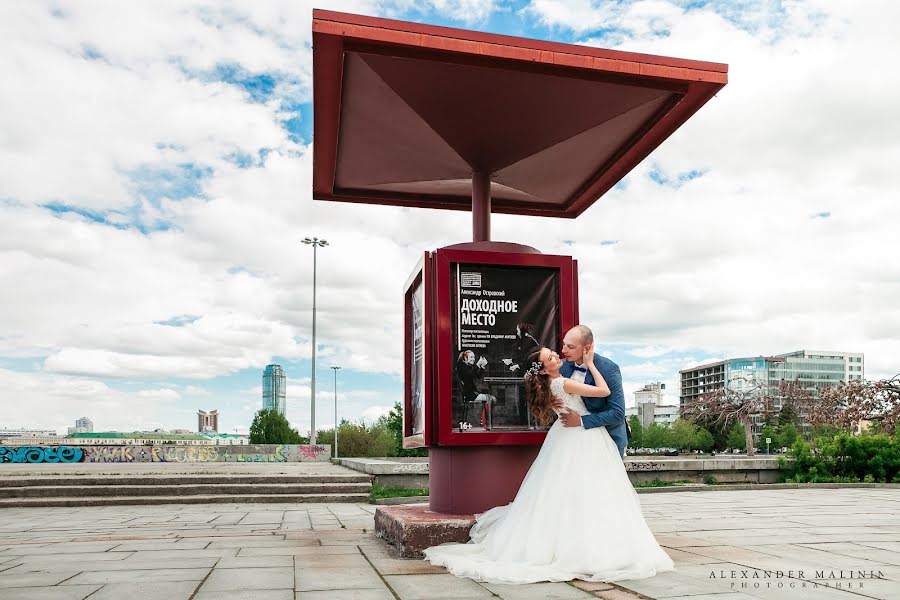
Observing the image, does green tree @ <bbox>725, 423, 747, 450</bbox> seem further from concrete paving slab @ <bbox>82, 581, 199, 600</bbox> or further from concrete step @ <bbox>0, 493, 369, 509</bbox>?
concrete paving slab @ <bbox>82, 581, 199, 600</bbox>

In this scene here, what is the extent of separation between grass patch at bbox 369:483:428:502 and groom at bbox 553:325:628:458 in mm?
9271

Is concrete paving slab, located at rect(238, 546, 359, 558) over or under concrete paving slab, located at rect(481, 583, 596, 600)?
under

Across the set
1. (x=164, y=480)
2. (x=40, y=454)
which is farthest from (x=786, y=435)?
(x=164, y=480)

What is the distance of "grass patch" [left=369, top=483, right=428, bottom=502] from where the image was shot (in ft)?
48.0

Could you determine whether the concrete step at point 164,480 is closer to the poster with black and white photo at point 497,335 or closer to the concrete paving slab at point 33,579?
the poster with black and white photo at point 497,335

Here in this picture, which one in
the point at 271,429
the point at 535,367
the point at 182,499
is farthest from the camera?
the point at 271,429

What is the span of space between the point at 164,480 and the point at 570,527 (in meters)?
11.9

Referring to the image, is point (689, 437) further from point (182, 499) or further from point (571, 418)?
point (571, 418)

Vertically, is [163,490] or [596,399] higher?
[596,399]

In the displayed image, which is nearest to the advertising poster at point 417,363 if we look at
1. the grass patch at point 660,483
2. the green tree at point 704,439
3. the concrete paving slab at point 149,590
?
the concrete paving slab at point 149,590

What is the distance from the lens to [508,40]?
19.7 feet

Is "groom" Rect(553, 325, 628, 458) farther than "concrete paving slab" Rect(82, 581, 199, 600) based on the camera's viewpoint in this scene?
Yes

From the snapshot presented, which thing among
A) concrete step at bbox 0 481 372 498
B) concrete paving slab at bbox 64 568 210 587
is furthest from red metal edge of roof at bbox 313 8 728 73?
concrete step at bbox 0 481 372 498

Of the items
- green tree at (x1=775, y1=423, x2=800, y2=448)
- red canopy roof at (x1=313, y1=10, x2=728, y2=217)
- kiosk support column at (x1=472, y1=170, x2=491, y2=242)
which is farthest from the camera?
green tree at (x1=775, y1=423, x2=800, y2=448)
